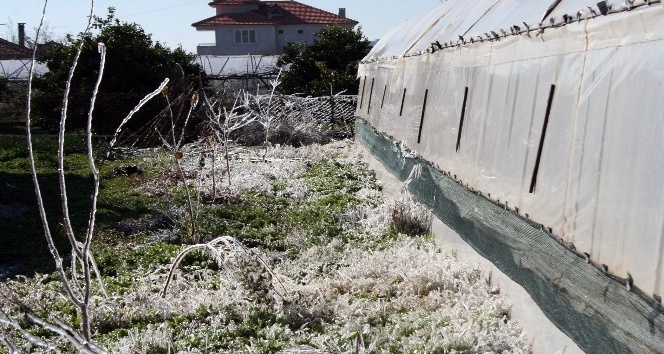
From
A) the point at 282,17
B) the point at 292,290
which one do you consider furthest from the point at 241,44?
the point at 292,290

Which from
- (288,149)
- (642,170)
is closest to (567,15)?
(642,170)

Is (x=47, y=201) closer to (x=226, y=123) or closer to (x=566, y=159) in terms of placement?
(x=226, y=123)

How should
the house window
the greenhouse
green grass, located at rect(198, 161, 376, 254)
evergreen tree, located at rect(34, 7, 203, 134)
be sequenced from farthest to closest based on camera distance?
the house window < evergreen tree, located at rect(34, 7, 203, 134) < green grass, located at rect(198, 161, 376, 254) < the greenhouse

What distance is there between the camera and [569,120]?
4941mm

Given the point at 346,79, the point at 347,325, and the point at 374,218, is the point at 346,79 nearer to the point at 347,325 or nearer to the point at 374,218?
the point at 374,218

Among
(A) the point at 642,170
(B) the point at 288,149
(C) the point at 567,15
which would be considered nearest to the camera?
(A) the point at 642,170

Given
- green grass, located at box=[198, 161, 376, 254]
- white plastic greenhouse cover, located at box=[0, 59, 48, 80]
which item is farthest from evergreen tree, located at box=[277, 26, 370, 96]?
green grass, located at box=[198, 161, 376, 254]

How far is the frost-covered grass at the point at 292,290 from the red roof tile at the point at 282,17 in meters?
40.4

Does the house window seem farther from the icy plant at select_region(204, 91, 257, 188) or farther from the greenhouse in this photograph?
the greenhouse

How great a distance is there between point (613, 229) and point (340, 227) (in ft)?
16.3

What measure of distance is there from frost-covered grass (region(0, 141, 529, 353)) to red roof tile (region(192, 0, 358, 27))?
4042 cm

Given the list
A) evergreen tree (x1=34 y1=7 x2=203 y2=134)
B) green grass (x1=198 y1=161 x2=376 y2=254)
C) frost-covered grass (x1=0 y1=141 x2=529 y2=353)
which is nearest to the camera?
frost-covered grass (x1=0 y1=141 x2=529 y2=353)

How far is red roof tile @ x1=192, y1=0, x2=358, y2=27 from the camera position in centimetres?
4878

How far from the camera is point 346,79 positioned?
22.5 metres
